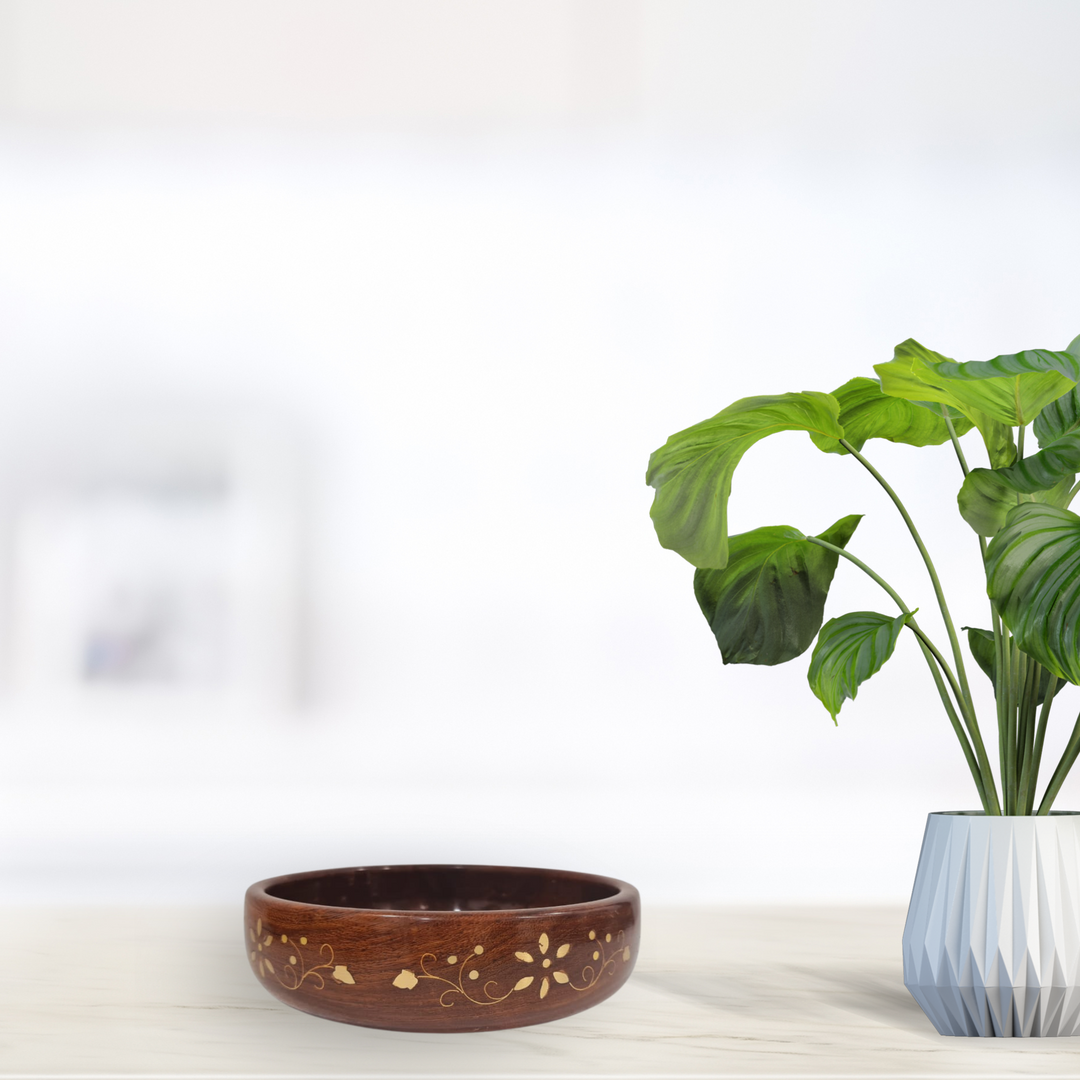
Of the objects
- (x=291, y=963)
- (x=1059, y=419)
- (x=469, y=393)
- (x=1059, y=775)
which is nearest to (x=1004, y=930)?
(x=1059, y=775)

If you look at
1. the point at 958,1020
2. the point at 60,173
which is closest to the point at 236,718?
the point at 60,173

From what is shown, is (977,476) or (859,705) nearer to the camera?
(977,476)

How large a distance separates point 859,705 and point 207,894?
76 centimetres

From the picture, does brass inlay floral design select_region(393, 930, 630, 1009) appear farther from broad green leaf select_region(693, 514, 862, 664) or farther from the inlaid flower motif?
broad green leaf select_region(693, 514, 862, 664)

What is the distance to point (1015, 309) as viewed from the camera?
4.16 ft

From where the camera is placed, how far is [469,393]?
1.23 metres

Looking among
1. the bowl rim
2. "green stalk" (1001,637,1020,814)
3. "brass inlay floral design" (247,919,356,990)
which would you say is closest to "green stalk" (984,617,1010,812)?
"green stalk" (1001,637,1020,814)

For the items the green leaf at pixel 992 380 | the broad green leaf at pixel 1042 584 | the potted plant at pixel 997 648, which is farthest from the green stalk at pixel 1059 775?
the green leaf at pixel 992 380

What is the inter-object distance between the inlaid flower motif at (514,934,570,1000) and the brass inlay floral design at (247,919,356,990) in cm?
10

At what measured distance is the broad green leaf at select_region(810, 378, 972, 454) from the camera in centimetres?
85

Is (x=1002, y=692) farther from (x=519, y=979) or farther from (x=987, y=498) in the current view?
(x=519, y=979)

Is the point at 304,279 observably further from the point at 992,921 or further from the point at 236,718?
the point at 992,921

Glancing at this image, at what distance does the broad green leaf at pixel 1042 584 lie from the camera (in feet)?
2.08

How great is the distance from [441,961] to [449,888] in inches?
11.2
